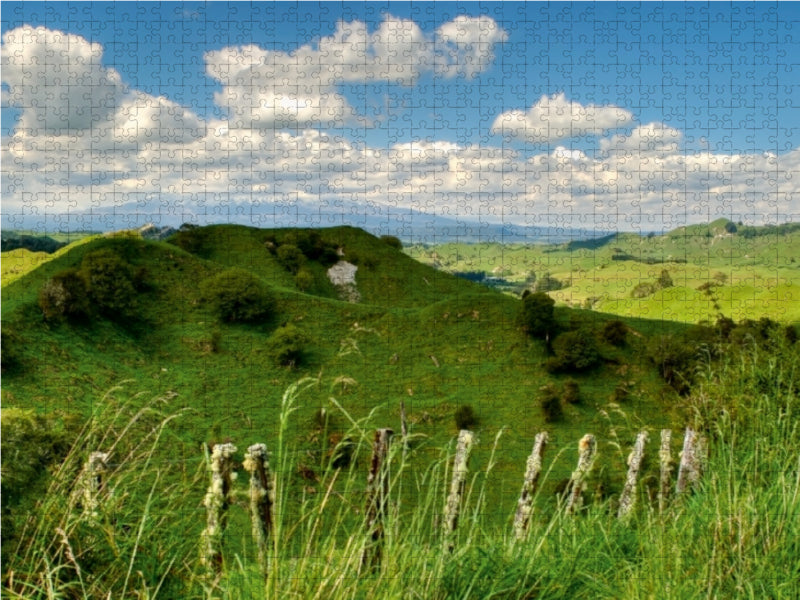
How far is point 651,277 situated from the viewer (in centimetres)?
11019

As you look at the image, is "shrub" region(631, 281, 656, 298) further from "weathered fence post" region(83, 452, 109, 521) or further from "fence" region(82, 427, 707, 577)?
"weathered fence post" region(83, 452, 109, 521)

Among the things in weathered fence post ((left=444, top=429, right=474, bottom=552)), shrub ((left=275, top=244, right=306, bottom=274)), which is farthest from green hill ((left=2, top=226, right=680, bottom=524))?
weathered fence post ((left=444, top=429, right=474, bottom=552))

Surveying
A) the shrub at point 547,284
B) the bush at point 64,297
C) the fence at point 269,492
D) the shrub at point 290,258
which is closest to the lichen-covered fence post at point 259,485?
the fence at point 269,492

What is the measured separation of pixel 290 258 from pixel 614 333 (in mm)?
41053

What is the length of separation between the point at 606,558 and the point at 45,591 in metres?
4.19

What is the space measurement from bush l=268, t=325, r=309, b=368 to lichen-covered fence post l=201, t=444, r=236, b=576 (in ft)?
164

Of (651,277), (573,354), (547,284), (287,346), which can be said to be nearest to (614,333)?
(573,354)

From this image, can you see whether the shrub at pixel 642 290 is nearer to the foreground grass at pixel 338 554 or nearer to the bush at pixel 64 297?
the bush at pixel 64 297

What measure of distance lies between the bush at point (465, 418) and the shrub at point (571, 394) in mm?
8178

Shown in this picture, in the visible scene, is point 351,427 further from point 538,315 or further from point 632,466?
point 538,315

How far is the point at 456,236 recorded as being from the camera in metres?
32.6

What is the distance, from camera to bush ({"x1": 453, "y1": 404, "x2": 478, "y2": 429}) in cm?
4875

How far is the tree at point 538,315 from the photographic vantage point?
196 feet

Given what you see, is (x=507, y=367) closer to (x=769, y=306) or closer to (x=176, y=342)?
(x=176, y=342)
